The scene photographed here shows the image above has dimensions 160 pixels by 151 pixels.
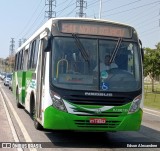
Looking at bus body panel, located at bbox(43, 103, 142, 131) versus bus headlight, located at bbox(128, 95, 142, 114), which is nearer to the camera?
bus body panel, located at bbox(43, 103, 142, 131)

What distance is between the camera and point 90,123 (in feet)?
34.7

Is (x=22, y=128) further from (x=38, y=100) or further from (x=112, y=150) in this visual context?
(x=112, y=150)

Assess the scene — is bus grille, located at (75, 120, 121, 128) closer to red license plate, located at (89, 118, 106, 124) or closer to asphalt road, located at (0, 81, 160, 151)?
red license plate, located at (89, 118, 106, 124)

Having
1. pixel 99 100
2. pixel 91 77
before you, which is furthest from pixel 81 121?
pixel 91 77

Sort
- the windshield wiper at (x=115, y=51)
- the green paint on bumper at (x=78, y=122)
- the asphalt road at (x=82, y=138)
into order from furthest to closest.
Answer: the windshield wiper at (x=115, y=51) < the asphalt road at (x=82, y=138) < the green paint on bumper at (x=78, y=122)

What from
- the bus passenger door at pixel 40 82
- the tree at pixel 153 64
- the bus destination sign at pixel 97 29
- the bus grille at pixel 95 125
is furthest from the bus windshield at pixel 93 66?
the tree at pixel 153 64

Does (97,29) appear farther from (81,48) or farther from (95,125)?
(95,125)

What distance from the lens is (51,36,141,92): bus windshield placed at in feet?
35.4

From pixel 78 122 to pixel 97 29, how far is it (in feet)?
8.29

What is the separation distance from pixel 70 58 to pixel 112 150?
2.50 m

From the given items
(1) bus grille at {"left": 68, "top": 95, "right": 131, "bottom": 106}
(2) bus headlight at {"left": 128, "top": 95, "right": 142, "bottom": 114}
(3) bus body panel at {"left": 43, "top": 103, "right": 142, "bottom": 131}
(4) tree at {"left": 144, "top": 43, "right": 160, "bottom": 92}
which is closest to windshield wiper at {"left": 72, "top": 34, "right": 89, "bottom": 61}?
(1) bus grille at {"left": 68, "top": 95, "right": 131, "bottom": 106}

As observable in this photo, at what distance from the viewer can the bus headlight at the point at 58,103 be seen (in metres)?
10.5

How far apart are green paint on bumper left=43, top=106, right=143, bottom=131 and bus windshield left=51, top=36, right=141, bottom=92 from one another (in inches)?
26.2

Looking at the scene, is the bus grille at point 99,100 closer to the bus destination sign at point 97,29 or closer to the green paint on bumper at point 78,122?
the green paint on bumper at point 78,122
